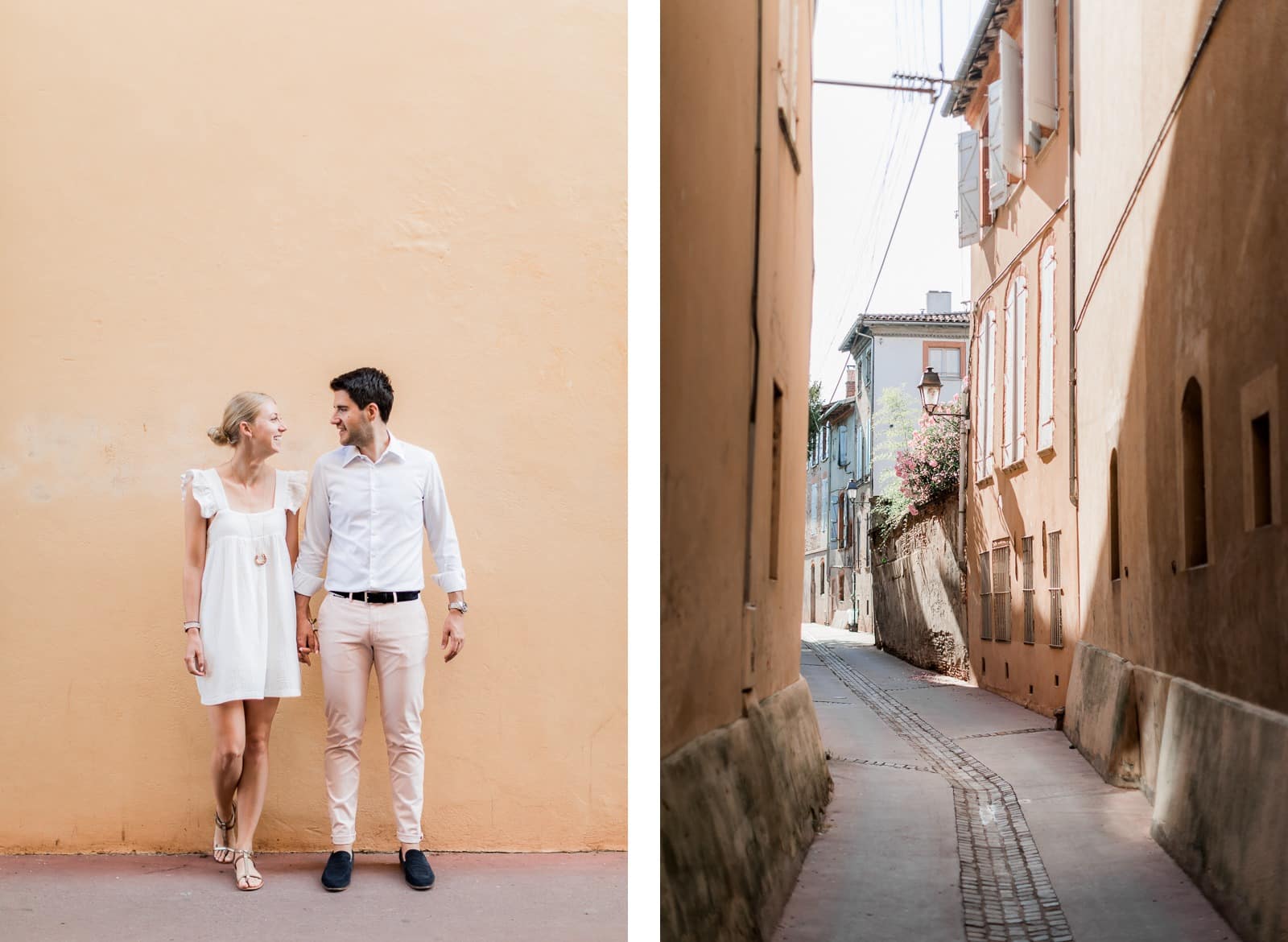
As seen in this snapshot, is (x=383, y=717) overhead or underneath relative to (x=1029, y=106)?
underneath

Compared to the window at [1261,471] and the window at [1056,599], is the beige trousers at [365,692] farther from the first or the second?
the window at [1261,471]

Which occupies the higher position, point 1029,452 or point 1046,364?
point 1046,364

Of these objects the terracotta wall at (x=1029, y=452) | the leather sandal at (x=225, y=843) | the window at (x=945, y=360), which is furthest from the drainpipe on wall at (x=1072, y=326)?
the leather sandal at (x=225, y=843)

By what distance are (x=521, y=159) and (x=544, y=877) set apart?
6.37ft

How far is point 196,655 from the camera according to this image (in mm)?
3553

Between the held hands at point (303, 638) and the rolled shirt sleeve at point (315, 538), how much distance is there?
0.08m

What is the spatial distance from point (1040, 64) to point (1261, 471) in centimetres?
100

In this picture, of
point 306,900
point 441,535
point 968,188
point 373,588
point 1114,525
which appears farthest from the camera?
point 441,535

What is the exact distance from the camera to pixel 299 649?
146 inches

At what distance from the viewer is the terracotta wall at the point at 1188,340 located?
2.57 metres

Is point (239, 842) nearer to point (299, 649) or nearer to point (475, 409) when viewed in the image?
point (299, 649)

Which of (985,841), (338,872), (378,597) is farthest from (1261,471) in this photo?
(338,872)

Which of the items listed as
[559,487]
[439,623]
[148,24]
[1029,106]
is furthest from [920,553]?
[148,24]

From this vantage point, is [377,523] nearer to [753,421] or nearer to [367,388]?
[367,388]
